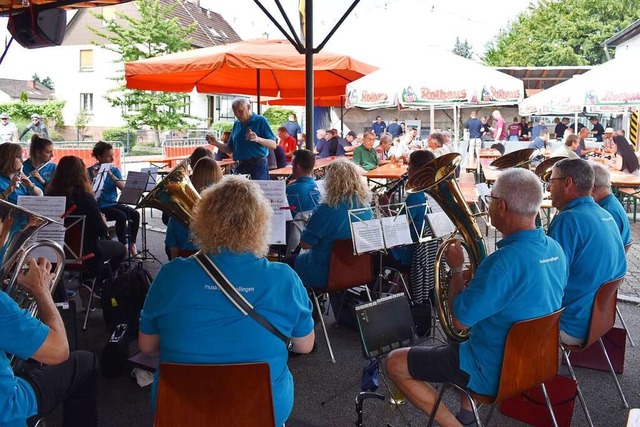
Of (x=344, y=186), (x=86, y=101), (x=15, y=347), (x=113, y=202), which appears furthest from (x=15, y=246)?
(x=86, y=101)

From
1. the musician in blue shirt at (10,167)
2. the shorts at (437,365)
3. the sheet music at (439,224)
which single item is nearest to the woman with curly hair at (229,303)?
the shorts at (437,365)

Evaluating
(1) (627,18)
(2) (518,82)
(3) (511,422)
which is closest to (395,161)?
(2) (518,82)

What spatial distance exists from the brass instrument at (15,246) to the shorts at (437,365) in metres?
1.62

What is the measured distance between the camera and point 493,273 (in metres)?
2.50

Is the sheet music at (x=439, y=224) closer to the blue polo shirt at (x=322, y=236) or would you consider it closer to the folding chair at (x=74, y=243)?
the blue polo shirt at (x=322, y=236)

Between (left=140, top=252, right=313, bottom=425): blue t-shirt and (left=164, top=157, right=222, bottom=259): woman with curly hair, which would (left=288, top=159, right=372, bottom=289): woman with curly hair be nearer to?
(left=164, top=157, right=222, bottom=259): woman with curly hair

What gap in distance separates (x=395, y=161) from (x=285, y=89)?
306 centimetres

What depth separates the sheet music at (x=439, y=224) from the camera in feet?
14.1

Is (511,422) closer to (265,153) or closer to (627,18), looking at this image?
(265,153)

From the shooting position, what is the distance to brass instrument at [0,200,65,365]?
2385mm

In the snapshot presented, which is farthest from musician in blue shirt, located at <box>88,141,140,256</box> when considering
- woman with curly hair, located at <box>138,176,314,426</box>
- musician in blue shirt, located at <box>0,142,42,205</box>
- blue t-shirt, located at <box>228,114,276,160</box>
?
woman with curly hair, located at <box>138,176,314,426</box>

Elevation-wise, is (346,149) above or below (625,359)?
above

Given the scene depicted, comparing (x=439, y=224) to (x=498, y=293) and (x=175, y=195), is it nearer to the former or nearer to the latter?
(x=175, y=195)

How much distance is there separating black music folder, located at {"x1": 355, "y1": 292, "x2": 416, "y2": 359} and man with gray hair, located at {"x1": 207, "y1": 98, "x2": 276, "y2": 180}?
4.80m
